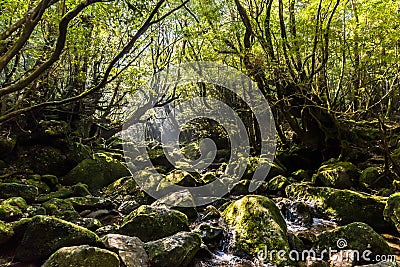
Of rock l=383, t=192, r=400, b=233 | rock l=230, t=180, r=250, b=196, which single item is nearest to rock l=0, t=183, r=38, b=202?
rock l=230, t=180, r=250, b=196

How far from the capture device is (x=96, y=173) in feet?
37.4

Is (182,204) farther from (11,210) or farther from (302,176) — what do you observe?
(302,176)

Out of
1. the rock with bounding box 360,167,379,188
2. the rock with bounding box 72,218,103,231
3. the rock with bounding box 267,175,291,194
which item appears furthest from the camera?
the rock with bounding box 267,175,291,194

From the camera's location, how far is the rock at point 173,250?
14.5 feet

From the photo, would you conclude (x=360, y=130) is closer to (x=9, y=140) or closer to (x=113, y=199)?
(x=113, y=199)

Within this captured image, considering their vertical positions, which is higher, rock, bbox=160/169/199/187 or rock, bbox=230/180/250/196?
rock, bbox=160/169/199/187

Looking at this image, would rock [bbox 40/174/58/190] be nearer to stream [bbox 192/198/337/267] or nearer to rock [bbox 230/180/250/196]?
stream [bbox 192/198/337/267]

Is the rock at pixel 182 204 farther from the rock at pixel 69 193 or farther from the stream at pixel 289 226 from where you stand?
the rock at pixel 69 193

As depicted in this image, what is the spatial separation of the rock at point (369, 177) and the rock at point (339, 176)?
24 centimetres

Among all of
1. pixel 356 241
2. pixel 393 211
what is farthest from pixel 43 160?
pixel 393 211

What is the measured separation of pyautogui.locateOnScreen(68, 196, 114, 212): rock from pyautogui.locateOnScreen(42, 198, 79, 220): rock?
0.34 meters

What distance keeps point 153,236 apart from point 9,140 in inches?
291

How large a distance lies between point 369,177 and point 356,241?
489 centimetres

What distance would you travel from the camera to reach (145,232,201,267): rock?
174 inches
